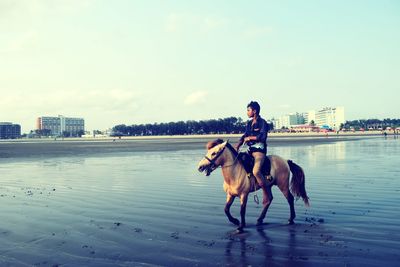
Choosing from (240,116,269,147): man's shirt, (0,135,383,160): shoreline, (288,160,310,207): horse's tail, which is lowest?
(0,135,383,160): shoreline

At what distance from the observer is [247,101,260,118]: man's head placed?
8266 millimetres

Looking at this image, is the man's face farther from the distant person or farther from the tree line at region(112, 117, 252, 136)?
the tree line at region(112, 117, 252, 136)

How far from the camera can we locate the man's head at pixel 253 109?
827cm

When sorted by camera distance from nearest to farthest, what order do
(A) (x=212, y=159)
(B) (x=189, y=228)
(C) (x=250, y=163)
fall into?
(A) (x=212, y=159), (B) (x=189, y=228), (C) (x=250, y=163)

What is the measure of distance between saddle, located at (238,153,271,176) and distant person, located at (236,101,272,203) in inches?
3.1

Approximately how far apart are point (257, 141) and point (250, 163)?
1.71 feet

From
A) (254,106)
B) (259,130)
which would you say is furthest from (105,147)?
(259,130)

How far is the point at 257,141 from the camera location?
8.07m

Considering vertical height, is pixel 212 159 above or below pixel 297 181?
above

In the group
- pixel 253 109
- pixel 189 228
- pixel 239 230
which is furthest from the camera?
pixel 253 109

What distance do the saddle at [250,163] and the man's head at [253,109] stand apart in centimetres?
94

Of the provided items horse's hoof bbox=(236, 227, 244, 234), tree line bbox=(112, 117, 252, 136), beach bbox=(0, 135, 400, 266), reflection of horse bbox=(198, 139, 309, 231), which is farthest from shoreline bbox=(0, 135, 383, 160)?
tree line bbox=(112, 117, 252, 136)

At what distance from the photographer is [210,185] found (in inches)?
563

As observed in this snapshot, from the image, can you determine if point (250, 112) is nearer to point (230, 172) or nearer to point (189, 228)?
point (230, 172)
